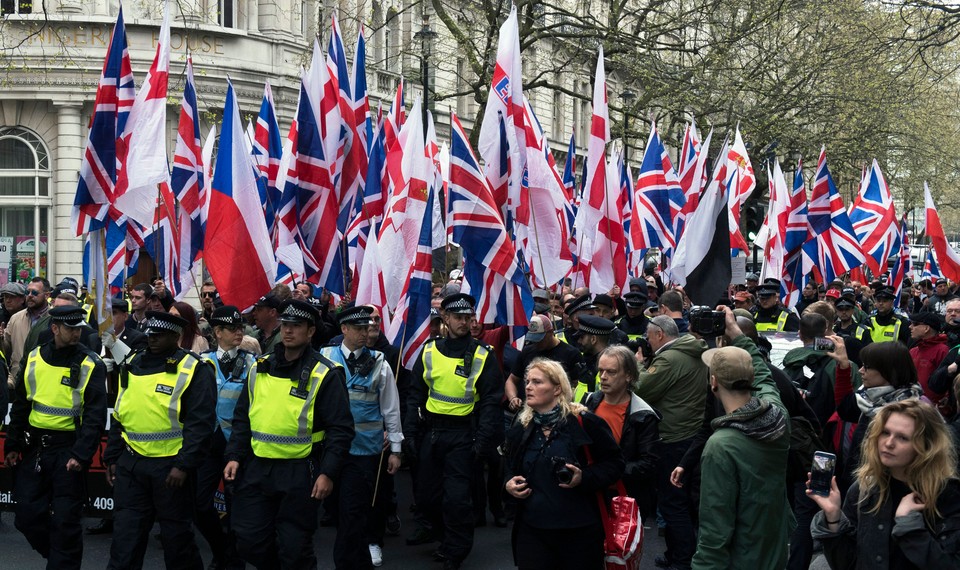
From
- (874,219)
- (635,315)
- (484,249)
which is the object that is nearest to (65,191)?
(874,219)

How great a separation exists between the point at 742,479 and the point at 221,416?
4.09 metres

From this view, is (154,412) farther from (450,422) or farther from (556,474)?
(556,474)

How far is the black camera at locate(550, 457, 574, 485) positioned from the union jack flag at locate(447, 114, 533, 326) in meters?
3.56

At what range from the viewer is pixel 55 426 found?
7.09m

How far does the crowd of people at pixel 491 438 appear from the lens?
4.67 meters

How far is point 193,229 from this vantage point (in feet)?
40.0

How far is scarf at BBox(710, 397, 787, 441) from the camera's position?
185 inches

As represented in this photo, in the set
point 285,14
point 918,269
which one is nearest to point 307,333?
point 285,14

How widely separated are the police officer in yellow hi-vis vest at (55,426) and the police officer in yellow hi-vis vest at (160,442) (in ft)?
1.49

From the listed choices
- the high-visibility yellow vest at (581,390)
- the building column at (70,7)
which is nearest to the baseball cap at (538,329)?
the high-visibility yellow vest at (581,390)

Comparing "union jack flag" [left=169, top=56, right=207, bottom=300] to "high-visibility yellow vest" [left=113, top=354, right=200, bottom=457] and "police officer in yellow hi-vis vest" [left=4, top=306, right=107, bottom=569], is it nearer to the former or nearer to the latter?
"police officer in yellow hi-vis vest" [left=4, top=306, right=107, bottom=569]

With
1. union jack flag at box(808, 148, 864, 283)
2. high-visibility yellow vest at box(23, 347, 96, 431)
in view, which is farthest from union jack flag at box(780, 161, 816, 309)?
high-visibility yellow vest at box(23, 347, 96, 431)

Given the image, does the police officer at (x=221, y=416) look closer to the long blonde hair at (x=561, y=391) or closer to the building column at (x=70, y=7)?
the long blonde hair at (x=561, y=391)

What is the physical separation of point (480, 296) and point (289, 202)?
287cm
